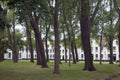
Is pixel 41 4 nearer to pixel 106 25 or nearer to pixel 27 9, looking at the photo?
pixel 27 9

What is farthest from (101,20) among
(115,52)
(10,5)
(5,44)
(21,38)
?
(115,52)

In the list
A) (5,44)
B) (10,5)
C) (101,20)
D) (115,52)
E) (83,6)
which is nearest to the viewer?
(10,5)

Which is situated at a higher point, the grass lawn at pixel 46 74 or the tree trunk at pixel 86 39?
the tree trunk at pixel 86 39

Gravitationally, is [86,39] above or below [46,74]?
above

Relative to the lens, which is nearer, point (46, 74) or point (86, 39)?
point (46, 74)

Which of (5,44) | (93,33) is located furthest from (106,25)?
(5,44)

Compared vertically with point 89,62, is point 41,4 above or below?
above

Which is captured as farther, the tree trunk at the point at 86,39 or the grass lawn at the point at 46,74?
the tree trunk at the point at 86,39

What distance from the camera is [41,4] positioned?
2323 centimetres

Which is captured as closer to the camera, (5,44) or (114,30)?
(114,30)

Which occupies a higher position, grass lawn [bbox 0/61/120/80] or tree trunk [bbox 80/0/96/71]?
tree trunk [bbox 80/0/96/71]

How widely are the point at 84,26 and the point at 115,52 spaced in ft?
348

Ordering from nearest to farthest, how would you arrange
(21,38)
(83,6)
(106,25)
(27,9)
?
(27,9)
(83,6)
(106,25)
(21,38)

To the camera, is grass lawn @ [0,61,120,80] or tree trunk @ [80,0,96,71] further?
tree trunk @ [80,0,96,71]
